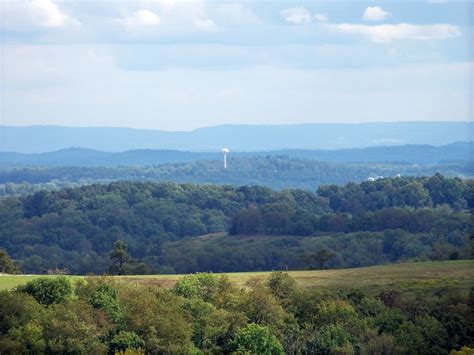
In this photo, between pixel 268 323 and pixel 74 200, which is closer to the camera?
pixel 268 323

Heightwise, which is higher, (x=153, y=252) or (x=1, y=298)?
(x=1, y=298)

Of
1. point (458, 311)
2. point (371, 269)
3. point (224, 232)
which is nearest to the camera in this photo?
point (458, 311)

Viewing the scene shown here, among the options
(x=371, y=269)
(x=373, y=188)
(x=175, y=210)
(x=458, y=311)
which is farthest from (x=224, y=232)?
(x=458, y=311)

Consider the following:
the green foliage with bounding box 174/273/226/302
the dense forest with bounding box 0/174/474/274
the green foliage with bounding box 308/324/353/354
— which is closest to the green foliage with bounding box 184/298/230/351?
the green foliage with bounding box 174/273/226/302

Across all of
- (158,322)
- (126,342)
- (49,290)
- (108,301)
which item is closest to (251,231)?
(49,290)

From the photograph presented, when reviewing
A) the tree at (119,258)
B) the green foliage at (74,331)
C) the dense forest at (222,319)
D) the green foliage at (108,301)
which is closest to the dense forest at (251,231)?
the tree at (119,258)

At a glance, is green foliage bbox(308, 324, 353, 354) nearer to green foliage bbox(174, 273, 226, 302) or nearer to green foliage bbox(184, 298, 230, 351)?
green foliage bbox(184, 298, 230, 351)

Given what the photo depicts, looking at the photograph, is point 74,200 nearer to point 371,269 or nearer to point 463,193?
point 463,193
